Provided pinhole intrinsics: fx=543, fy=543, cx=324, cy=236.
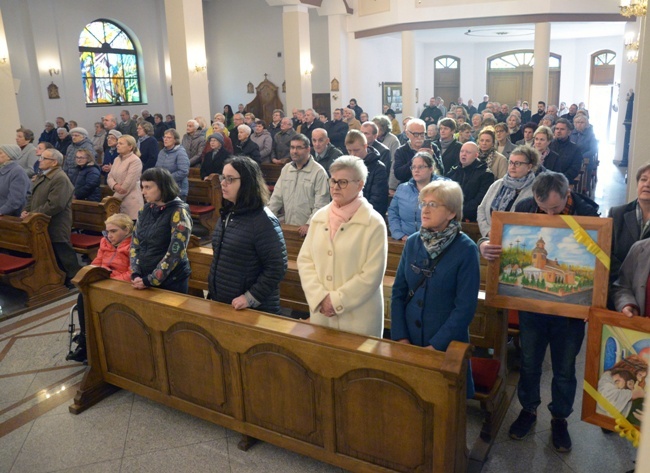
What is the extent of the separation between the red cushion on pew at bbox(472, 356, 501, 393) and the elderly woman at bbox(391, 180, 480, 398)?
32cm

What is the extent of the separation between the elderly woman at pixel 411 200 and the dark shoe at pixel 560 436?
1653 mm

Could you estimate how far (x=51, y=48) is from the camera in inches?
557

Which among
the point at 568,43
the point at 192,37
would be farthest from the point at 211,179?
the point at 568,43

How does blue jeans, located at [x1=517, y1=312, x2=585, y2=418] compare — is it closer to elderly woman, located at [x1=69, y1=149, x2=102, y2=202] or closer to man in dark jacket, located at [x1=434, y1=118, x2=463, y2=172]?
man in dark jacket, located at [x1=434, y1=118, x2=463, y2=172]

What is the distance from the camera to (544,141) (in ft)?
18.5

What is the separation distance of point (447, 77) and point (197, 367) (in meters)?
21.3

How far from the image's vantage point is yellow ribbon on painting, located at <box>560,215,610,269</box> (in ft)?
8.42

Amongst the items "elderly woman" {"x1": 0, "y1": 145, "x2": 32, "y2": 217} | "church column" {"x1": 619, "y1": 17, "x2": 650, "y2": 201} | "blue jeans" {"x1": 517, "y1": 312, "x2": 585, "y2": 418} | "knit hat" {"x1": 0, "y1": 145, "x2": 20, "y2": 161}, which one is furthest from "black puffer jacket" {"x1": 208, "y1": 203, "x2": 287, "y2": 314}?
"knit hat" {"x1": 0, "y1": 145, "x2": 20, "y2": 161}

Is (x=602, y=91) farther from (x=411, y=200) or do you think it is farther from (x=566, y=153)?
(x=411, y=200)

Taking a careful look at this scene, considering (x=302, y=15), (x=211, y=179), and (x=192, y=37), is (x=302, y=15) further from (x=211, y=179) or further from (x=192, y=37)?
(x=211, y=179)

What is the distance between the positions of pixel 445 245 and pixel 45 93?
14342 millimetres

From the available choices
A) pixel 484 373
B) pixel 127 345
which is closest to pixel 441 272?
pixel 484 373

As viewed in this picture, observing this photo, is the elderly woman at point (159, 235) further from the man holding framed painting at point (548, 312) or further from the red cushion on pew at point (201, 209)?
the red cushion on pew at point (201, 209)

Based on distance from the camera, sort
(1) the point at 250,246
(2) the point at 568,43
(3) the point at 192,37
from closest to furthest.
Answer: (1) the point at 250,246, (3) the point at 192,37, (2) the point at 568,43
